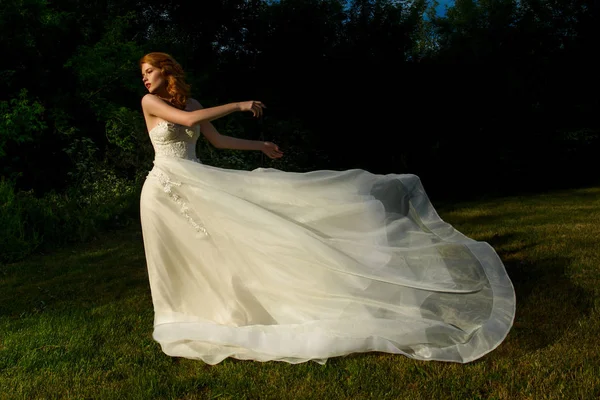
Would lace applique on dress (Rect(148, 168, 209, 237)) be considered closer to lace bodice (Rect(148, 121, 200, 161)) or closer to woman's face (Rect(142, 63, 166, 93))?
lace bodice (Rect(148, 121, 200, 161))

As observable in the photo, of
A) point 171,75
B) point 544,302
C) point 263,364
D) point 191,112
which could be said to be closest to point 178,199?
point 191,112

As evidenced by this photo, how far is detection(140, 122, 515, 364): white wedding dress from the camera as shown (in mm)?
3830

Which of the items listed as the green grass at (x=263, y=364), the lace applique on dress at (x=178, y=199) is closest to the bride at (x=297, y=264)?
the lace applique on dress at (x=178, y=199)

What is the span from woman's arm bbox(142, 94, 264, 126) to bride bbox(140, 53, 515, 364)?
0.01m

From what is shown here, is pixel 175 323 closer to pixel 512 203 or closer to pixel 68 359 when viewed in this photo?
pixel 68 359

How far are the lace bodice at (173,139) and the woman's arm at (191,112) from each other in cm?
12

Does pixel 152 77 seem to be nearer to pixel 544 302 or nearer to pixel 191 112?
pixel 191 112

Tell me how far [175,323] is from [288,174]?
144 cm

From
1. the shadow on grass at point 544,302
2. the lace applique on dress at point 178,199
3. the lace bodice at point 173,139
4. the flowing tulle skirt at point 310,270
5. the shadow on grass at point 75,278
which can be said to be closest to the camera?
the flowing tulle skirt at point 310,270

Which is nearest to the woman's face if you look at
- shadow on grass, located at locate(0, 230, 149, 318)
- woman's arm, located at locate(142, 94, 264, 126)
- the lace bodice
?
woman's arm, located at locate(142, 94, 264, 126)

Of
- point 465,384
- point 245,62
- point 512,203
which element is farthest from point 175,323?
point 245,62

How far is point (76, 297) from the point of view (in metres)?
A: 6.20

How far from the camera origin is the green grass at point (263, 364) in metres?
3.50

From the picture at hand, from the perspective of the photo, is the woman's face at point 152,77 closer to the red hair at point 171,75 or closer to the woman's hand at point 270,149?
the red hair at point 171,75
